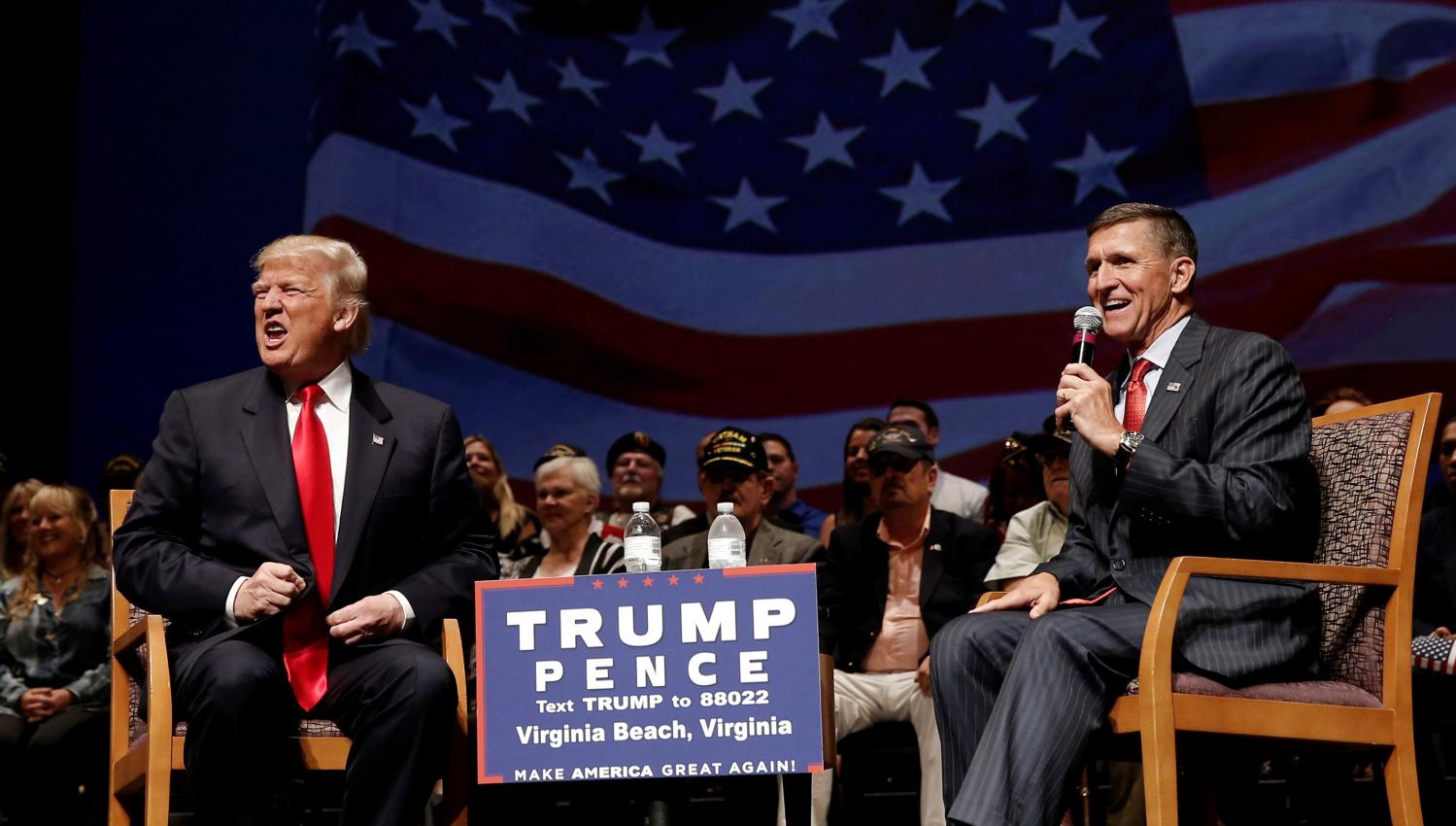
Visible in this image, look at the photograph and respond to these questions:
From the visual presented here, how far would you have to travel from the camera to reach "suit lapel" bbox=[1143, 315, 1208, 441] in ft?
10.3

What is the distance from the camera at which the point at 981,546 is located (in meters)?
4.79

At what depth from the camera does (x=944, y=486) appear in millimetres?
6059

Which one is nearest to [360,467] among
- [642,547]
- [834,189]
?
[642,547]

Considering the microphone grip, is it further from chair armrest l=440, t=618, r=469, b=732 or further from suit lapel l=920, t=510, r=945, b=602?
suit lapel l=920, t=510, r=945, b=602

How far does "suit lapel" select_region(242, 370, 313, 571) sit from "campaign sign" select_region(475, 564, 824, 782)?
529mm

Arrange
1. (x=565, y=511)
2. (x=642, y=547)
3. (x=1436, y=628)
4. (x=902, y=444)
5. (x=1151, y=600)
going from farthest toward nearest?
(x=565, y=511) → (x=902, y=444) → (x=1436, y=628) → (x=642, y=547) → (x=1151, y=600)

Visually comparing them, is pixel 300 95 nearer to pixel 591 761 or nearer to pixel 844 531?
pixel 844 531

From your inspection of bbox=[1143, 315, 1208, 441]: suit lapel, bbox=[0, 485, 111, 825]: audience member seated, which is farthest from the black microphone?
bbox=[0, 485, 111, 825]: audience member seated

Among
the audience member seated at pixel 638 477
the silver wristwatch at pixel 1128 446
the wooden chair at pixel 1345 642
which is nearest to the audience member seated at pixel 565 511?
the audience member seated at pixel 638 477

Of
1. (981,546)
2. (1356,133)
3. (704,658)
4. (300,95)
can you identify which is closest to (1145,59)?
(1356,133)

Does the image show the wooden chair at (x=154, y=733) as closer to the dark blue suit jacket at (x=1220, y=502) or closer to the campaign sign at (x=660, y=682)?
the campaign sign at (x=660, y=682)

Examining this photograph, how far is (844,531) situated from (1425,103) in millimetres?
3676

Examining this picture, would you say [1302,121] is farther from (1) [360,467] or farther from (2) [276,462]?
(2) [276,462]

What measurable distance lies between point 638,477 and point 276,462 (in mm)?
2791
